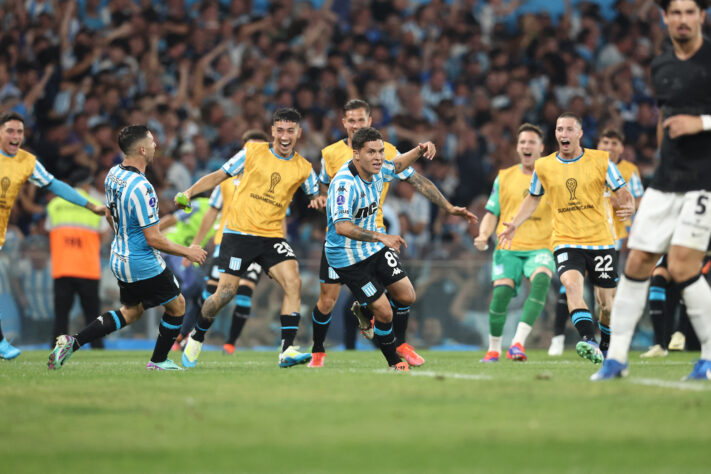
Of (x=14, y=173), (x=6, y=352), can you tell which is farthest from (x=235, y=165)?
(x=6, y=352)

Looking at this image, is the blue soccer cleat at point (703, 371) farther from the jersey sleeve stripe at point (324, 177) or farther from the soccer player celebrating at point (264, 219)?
the jersey sleeve stripe at point (324, 177)

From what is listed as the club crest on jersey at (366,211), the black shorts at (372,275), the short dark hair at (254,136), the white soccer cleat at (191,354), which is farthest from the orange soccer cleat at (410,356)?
the short dark hair at (254,136)

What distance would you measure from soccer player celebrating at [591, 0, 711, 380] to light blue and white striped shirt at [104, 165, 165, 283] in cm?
405

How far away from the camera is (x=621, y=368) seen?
720 centimetres

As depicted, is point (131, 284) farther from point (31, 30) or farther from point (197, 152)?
point (31, 30)

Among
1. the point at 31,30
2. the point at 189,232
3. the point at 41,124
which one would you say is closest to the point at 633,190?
the point at 189,232

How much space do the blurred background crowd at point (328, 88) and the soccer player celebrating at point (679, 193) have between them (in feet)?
28.6

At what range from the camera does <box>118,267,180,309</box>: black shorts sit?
920 centimetres

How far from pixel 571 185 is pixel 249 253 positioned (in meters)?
3.32

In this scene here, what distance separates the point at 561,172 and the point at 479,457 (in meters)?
6.65

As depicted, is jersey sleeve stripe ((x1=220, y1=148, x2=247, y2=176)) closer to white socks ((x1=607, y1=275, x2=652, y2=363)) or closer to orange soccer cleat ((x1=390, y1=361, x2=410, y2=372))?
orange soccer cleat ((x1=390, y1=361, x2=410, y2=372))

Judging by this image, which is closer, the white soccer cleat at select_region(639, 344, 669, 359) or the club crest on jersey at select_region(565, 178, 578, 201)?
the club crest on jersey at select_region(565, 178, 578, 201)

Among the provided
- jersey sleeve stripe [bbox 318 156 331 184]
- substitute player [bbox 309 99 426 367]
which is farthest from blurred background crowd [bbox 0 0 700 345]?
substitute player [bbox 309 99 426 367]

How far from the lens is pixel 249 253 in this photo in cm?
1048
